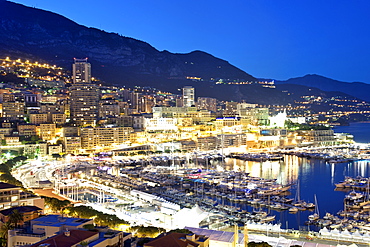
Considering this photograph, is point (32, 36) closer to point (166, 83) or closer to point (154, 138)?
point (166, 83)

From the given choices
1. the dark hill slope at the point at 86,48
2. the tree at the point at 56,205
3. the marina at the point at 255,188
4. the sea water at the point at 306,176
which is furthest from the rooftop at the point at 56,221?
the dark hill slope at the point at 86,48

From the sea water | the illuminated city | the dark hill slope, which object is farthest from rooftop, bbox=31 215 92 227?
the dark hill slope

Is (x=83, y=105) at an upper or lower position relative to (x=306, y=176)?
upper

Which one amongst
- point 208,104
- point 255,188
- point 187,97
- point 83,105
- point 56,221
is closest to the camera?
point 56,221

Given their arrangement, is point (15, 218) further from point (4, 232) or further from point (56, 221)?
point (56, 221)

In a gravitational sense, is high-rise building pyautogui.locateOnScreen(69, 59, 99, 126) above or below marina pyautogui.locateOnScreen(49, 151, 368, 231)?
above

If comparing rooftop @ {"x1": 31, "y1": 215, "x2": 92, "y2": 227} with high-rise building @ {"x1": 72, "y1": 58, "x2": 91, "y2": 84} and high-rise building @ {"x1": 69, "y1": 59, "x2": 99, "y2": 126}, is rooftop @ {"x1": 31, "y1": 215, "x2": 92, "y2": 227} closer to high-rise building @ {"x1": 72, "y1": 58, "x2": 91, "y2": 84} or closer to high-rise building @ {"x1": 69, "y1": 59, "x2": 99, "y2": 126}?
high-rise building @ {"x1": 69, "y1": 59, "x2": 99, "y2": 126}

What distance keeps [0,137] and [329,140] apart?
110 ft

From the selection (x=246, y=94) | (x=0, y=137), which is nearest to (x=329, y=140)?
(x=0, y=137)

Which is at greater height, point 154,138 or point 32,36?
point 32,36

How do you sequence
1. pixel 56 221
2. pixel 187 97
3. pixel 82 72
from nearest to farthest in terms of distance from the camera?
pixel 56 221 → pixel 82 72 → pixel 187 97

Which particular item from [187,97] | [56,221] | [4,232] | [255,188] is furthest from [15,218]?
[187,97]

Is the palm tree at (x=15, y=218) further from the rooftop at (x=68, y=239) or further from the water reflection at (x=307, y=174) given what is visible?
the water reflection at (x=307, y=174)

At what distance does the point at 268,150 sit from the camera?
4119 centimetres
